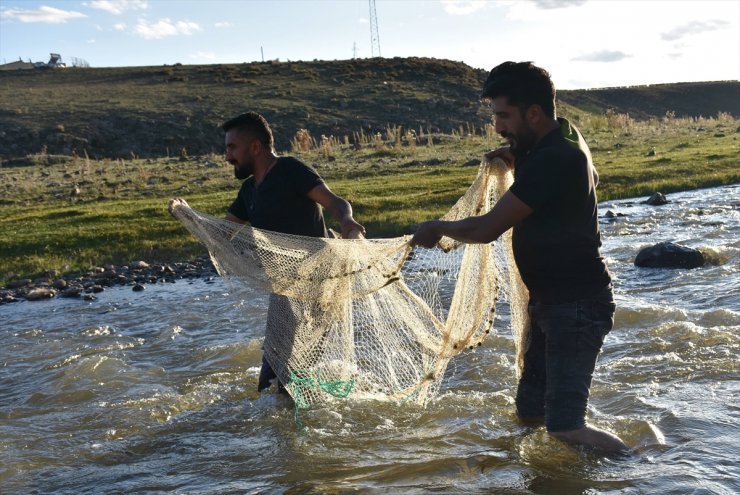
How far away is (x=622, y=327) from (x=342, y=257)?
456 cm

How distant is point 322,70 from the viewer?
233 ft

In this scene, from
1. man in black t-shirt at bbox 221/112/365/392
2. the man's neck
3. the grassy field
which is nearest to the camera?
man in black t-shirt at bbox 221/112/365/392

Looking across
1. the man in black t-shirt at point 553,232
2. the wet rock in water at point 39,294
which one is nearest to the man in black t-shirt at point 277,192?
the man in black t-shirt at point 553,232

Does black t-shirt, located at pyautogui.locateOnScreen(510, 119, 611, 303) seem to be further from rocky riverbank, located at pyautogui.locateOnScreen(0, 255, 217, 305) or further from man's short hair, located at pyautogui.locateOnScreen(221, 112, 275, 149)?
rocky riverbank, located at pyautogui.locateOnScreen(0, 255, 217, 305)

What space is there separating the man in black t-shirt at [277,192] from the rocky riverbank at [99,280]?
717 centimetres

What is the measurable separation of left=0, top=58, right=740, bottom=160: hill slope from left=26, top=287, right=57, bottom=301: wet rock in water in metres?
29.0

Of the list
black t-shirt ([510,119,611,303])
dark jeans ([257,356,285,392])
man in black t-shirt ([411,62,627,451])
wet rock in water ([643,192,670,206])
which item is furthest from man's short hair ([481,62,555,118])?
wet rock in water ([643,192,670,206])

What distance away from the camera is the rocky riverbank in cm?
1282

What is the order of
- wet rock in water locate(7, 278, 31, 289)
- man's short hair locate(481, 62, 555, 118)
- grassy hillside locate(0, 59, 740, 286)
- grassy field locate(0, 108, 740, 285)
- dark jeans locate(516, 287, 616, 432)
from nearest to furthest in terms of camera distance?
man's short hair locate(481, 62, 555, 118) → dark jeans locate(516, 287, 616, 432) → wet rock in water locate(7, 278, 31, 289) → grassy field locate(0, 108, 740, 285) → grassy hillside locate(0, 59, 740, 286)

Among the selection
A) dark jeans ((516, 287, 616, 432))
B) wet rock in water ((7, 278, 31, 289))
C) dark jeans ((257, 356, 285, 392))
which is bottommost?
wet rock in water ((7, 278, 31, 289))

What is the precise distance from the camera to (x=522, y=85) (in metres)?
4.64

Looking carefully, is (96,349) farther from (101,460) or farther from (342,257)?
(342,257)

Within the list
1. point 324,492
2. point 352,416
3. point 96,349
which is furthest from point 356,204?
point 324,492

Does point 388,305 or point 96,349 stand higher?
point 388,305
